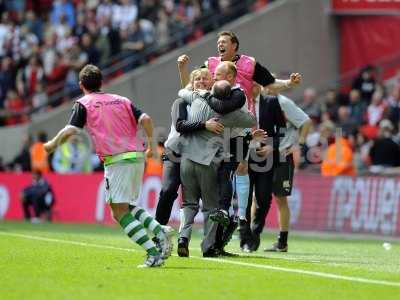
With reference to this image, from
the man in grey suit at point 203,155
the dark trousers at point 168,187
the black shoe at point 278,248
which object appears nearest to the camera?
the man in grey suit at point 203,155

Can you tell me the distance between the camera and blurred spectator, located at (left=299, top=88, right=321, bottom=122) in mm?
27166

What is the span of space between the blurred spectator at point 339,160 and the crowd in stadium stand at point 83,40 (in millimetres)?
7358

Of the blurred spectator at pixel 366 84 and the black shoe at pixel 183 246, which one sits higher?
the blurred spectator at pixel 366 84

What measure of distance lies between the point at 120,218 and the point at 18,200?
14527 mm

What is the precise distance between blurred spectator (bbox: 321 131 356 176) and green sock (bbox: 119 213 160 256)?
1078 centimetres

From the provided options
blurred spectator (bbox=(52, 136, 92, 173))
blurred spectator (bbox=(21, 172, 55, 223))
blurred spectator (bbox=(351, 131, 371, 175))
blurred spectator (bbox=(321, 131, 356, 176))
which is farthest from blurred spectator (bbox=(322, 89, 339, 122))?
blurred spectator (bbox=(21, 172, 55, 223))

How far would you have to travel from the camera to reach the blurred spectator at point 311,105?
27166 millimetres

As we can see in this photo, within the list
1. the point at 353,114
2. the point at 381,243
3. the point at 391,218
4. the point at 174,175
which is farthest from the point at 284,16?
the point at 174,175

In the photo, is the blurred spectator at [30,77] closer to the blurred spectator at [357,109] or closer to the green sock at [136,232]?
the blurred spectator at [357,109]

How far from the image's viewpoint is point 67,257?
13695 millimetres

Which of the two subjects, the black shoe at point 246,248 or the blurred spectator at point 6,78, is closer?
the black shoe at point 246,248

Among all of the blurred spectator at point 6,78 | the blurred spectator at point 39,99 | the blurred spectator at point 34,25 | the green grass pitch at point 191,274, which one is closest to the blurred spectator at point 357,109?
the blurred spectator at point 39,99

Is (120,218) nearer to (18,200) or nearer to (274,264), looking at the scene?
(274,264)

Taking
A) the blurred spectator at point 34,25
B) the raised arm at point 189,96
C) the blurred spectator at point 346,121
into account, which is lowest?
the raised arm at point 189,96
